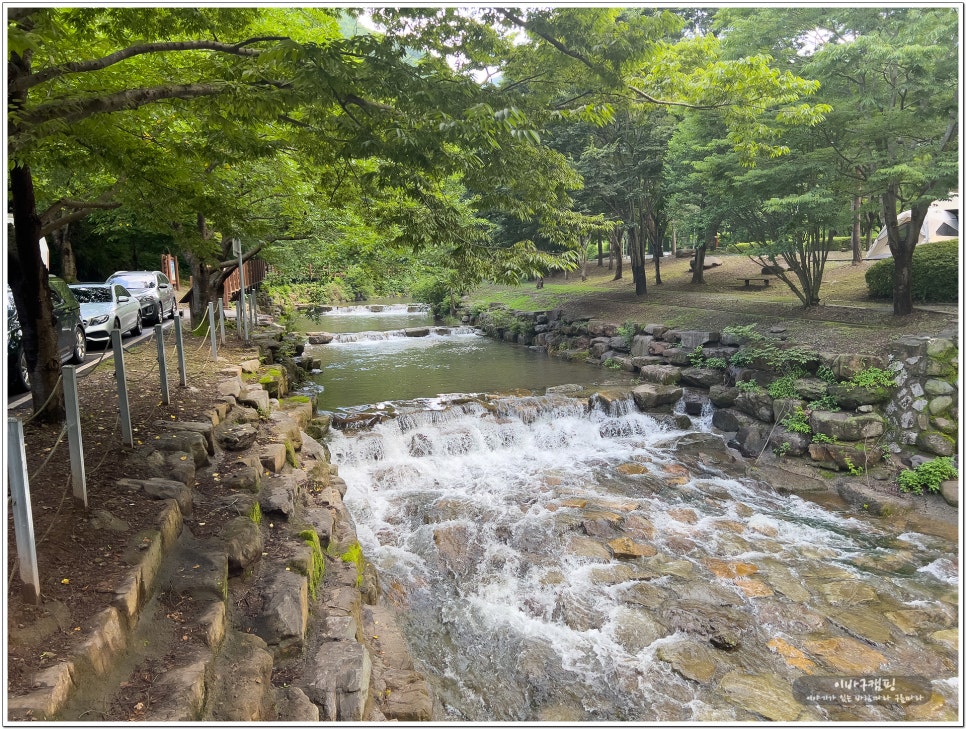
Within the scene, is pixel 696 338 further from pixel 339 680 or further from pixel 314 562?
pixel 339 680

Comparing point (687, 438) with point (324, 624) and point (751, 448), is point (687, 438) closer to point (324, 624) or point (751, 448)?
point (751, 448)

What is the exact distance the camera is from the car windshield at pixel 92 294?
13352 mm

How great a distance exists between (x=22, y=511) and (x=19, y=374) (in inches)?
280

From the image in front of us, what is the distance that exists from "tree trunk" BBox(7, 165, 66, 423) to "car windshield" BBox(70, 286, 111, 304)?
7995mm

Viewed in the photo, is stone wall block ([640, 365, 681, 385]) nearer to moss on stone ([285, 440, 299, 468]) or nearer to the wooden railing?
moss on stone ([285, 440, 299, 468])

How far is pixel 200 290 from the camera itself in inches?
603

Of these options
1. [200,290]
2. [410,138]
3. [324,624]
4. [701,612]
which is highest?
[410,138]

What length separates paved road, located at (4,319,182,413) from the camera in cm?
770

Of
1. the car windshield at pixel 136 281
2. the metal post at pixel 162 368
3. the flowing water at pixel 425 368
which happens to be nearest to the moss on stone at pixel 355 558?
the metal post at pixel 162 368

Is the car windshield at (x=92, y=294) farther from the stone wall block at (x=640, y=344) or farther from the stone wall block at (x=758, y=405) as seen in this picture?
the stone wall block at (x=758, y=405)

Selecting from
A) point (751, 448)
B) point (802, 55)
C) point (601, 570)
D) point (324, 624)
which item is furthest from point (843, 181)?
point (324, 624)

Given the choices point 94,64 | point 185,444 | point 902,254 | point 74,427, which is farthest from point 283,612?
point 902,254

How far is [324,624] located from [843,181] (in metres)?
13.6

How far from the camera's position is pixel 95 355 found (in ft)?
40.8
